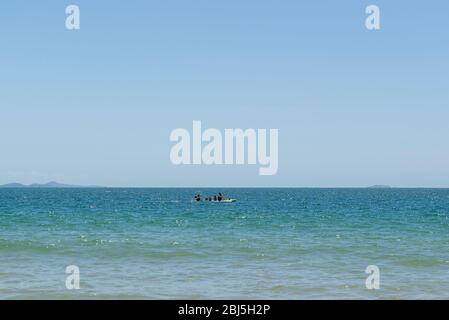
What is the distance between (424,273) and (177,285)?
932cm

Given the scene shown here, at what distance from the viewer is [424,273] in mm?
21422

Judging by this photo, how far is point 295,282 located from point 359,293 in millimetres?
2603

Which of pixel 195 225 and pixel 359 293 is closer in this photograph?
pixel 359 293

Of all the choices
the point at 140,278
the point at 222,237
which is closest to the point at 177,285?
the point at 140,278
